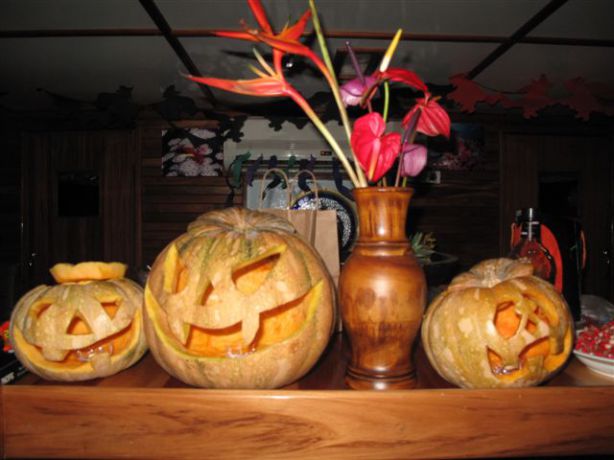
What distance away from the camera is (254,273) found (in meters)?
0.63

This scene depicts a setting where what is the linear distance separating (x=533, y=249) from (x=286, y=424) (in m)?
0.64

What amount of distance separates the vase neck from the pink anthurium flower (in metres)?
0.05

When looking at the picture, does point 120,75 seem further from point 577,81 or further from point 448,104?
point 577,81

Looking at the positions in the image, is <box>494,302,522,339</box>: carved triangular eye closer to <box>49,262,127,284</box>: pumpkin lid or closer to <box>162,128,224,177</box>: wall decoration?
<box>49,262,127,284</box>: pumpkin lid

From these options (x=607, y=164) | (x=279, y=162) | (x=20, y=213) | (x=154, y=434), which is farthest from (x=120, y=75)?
(x=607, y=164)

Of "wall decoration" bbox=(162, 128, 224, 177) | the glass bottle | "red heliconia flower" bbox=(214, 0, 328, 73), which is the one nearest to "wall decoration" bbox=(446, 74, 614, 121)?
"wall decoration" bbox=(162, 128, 224, 177)

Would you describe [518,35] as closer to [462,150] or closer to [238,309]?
[462,150]

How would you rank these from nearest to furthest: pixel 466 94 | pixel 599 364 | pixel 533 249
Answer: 1. pixel 599 364
2. pixel 533 249
3. pixel 466 94

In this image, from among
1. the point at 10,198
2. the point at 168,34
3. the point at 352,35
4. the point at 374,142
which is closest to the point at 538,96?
the point at 352,35

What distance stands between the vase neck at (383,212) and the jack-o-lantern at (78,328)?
420 mm

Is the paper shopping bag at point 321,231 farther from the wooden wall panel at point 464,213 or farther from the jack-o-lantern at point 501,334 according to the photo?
the wooden wall panel at point 464,213

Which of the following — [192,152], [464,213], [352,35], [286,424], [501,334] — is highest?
[352,35]

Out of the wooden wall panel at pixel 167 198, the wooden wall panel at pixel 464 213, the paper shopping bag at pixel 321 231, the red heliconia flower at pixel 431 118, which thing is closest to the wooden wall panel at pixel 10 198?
the wooden wall panel at pixel 167 198

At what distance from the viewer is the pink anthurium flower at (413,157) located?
0.62 m
